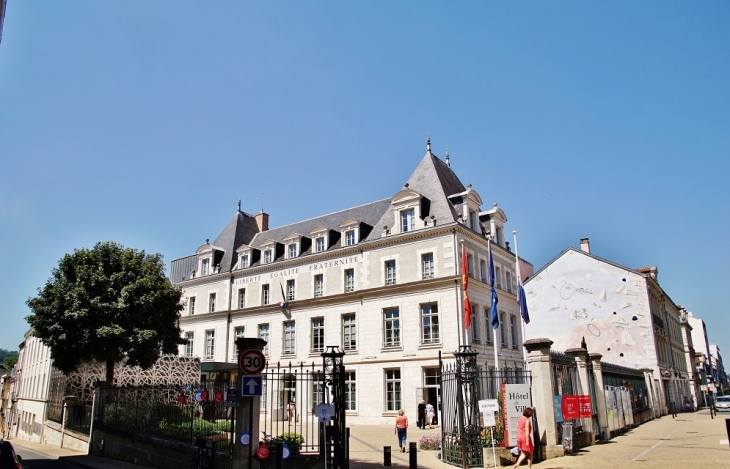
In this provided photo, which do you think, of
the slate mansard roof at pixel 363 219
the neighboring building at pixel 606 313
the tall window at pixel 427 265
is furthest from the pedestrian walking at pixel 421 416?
the neighboring building at pixel 606 313

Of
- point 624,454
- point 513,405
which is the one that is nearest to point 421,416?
point 624,454

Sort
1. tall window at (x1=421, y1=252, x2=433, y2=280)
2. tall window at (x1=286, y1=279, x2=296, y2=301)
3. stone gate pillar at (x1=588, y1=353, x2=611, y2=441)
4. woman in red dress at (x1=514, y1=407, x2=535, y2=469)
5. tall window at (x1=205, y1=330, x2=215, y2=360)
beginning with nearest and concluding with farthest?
1. woman in red dress at (x1=514, y1=407, x2=535, y2=469)
2. stone gate pillar at (x1=588, y1=353, x2=611, y2=441)
3. tall window at (x1=421, y1=252, x2=433, y2=280)
4. tall window at (x1=286, y1=279, x2=296, y2=301)
5. tall window at (x1=205, y1=330, x2=215, y2=360)

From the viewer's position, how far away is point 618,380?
24.4m

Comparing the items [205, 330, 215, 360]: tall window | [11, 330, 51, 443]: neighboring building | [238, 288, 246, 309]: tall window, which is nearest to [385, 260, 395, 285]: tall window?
[238, 288, 246, 309]: tall window

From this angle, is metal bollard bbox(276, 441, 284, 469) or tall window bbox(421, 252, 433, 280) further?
tall window bbox(421, 252, 433, 280)

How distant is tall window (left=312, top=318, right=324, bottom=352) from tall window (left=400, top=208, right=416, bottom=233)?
28.9 feet

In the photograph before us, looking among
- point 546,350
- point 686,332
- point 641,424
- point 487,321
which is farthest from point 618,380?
point 686,332

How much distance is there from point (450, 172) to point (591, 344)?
17.4 meters

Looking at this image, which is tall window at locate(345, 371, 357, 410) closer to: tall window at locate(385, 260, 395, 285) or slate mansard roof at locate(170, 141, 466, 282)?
tall window at locate(385, 260, 395, 285)

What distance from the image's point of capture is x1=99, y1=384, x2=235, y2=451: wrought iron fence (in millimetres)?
14370

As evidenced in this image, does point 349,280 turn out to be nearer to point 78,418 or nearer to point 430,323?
point 430,323

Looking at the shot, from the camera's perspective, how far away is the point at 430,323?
3111 centimetres

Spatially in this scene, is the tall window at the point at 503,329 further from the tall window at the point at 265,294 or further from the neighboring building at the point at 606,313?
the tall window at the point at 265,294

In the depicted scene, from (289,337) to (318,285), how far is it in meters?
4.38
